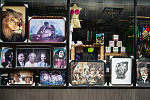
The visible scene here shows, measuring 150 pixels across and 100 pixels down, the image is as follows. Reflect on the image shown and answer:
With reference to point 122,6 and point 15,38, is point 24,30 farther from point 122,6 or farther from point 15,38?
point 122,6

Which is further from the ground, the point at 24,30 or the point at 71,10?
the point at 71,10

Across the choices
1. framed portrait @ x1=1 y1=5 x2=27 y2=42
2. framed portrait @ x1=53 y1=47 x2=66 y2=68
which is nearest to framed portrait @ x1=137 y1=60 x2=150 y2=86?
framed portrait @ x1=53 y1=47 x2=66 y2=68

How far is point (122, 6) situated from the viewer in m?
4.16

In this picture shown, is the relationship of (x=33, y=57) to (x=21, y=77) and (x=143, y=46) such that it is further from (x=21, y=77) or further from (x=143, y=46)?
(x=143, y=46)

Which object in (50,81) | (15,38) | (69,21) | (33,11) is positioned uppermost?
(33,11)

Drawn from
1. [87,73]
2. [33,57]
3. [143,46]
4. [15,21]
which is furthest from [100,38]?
[15,21]

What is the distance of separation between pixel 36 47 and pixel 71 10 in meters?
1.28

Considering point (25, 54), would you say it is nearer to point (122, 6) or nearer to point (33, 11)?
point (33, 11)

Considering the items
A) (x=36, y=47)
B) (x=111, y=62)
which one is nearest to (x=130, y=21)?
(x=111, y=62)

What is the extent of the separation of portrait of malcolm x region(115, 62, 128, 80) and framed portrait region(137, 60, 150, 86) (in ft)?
1.05

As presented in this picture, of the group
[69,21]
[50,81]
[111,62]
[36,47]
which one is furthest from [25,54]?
[111,62]

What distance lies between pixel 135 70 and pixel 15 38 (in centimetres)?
309

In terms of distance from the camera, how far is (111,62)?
4.09m

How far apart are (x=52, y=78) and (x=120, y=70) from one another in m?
1.72
